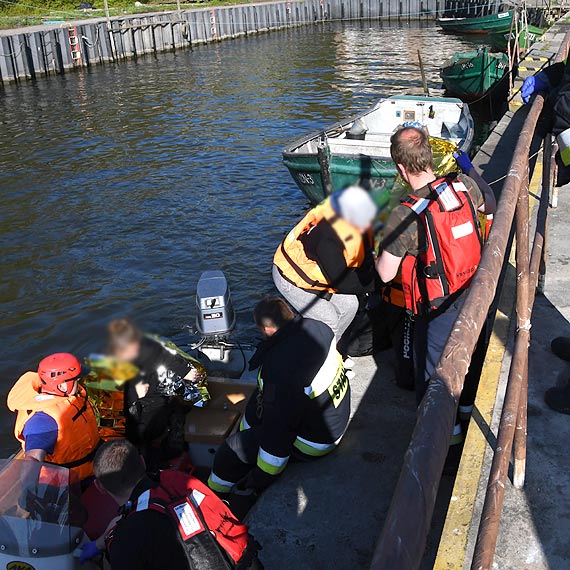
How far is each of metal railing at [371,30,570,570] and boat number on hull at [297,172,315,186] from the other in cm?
894

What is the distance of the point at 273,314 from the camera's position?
393cm

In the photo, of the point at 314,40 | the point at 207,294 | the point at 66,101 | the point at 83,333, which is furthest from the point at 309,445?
the point at 314,40

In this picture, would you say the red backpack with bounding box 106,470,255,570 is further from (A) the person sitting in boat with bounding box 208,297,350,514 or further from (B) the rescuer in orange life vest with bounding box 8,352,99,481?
(B) the rescuer in orange life vest with bounding box 8,352,99,481

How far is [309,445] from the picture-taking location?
13.4ft

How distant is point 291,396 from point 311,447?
44 centimetres

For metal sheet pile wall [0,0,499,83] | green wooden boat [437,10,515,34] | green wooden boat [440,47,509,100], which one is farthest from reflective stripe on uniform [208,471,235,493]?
green wooden boat [437,10,515,34]

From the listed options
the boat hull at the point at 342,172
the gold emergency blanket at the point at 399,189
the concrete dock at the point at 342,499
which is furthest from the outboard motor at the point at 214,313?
the boat hull at the point at 342,172

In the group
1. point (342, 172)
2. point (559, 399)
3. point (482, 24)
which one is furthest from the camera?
point (482, 24)

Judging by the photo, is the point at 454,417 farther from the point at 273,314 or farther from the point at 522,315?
the point at 273,314

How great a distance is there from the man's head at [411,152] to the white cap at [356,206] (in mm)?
917

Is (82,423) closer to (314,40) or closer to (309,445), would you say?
(309,445)

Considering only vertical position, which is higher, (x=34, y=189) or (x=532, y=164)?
(x=532, y=164)

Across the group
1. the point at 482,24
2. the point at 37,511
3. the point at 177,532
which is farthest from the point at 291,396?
A: the point at 482,24

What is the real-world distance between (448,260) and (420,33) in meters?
47.0
